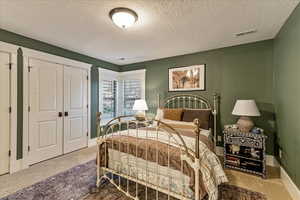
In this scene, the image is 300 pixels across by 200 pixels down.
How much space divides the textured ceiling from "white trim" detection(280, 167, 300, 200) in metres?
2.35

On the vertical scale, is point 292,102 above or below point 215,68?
below

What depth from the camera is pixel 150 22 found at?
2.23 m

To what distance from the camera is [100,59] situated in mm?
4176

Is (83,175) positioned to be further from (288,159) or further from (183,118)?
(288,159)

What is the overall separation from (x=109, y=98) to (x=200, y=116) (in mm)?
2923

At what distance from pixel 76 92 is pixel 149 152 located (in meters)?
2.80

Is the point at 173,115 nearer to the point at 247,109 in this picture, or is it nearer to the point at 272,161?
the point at 247,109

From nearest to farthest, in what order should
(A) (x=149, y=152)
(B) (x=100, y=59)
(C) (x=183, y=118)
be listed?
(A) (x=149, y=152) < (C) (x=183, y=118) < (B) (x=100, y=59)

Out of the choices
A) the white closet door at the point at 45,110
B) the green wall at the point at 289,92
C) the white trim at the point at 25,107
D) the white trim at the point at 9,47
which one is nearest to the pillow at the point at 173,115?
the green wall at the point at 289,92

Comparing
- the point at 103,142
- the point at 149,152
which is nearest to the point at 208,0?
the point at 149,152

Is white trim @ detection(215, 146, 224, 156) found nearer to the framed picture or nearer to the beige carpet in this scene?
the beige carpet

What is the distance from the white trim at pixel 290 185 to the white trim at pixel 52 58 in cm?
459

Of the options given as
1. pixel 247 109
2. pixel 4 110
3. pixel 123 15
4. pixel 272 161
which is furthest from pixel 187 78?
pixel 4 110

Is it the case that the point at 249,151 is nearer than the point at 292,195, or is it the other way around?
the point at 292,195
